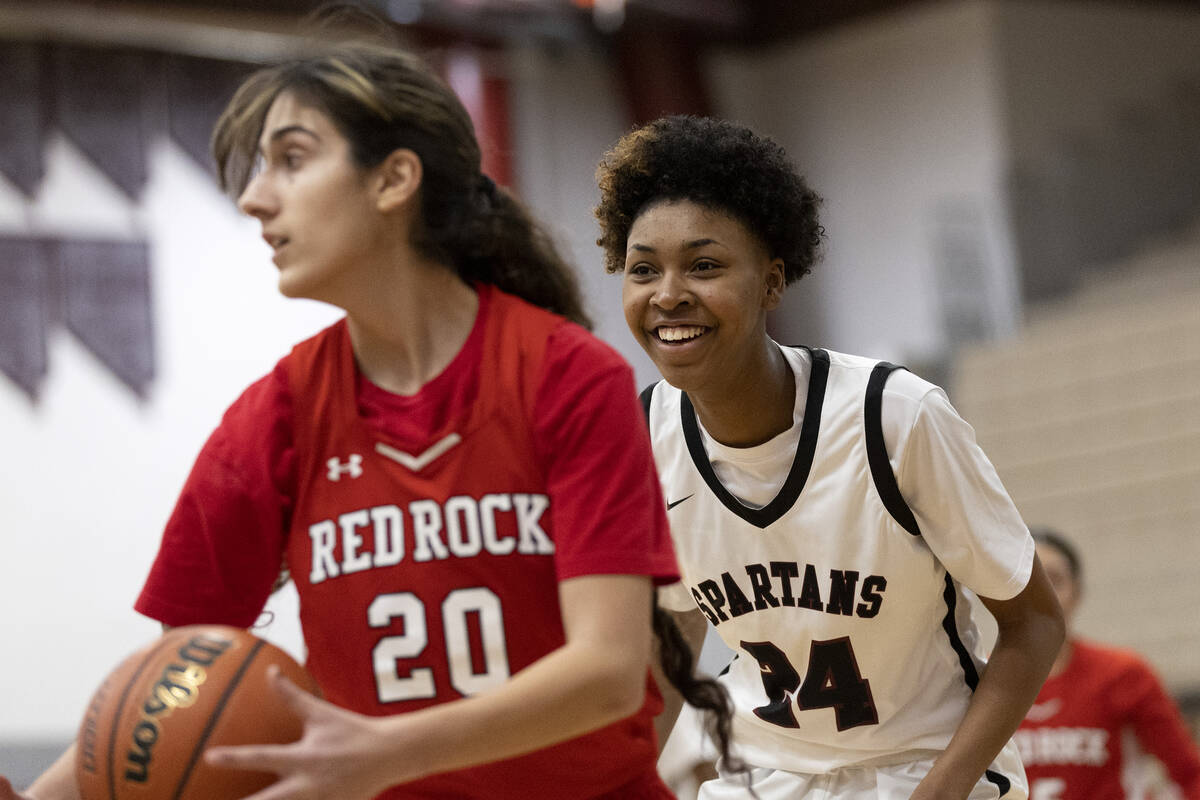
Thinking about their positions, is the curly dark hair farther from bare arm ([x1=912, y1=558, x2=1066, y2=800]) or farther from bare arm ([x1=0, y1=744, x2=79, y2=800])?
bare arm ([x1=0, y1=744, x2=79, y2=800])

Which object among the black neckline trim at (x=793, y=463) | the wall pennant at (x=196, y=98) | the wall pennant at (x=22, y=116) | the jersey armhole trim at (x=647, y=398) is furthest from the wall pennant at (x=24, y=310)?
the black neckline trim at (x=793, y=463)

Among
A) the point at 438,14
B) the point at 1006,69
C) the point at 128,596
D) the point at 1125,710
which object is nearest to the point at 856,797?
the point at 1125,710

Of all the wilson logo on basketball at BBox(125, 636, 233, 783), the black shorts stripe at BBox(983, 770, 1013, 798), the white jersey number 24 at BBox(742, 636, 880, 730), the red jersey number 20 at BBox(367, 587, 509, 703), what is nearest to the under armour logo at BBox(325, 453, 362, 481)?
the red jersey number 20 at BBox(367, 587, 509, 703)

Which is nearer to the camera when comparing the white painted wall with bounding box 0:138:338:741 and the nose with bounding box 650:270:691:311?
the nose with bounding box 650:270:691:311

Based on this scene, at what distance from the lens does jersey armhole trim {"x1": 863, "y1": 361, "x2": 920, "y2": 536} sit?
2.62m

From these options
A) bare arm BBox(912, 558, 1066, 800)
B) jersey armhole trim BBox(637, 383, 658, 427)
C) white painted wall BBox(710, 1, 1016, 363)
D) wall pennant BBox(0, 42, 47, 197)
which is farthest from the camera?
white painted wall BBox(710, 1, 1016, 363)

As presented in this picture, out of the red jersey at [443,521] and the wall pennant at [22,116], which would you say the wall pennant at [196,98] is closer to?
the wall pennant at [22,116]

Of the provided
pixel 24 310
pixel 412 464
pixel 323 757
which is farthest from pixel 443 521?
pixel 24 310

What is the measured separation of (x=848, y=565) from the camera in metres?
2.68

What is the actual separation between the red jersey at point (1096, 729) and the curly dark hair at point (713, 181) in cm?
232

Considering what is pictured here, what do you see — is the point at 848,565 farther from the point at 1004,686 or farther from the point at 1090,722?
the point at 1090,722

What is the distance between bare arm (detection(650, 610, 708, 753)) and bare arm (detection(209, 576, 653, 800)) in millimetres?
652

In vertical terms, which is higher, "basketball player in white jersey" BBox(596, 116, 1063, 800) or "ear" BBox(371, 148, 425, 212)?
"ear" BBox(371, 148, 425, 212)

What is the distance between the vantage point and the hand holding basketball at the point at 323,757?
66.0 inches
